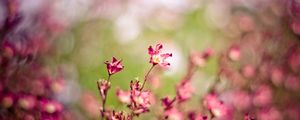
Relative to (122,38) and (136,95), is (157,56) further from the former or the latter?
(122,38)

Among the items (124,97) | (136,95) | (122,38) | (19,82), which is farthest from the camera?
(122,38)

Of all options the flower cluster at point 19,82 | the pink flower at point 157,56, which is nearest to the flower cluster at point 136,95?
the pink flower at point 157,56

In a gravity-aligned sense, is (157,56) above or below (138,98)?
above

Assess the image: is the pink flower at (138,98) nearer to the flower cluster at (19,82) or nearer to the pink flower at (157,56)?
the pink flower at (157,56)

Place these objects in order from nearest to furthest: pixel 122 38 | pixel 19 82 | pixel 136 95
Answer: pixel 136 95, pixel 19 82, pixel 122 38

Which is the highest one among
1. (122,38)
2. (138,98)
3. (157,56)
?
(122,38)

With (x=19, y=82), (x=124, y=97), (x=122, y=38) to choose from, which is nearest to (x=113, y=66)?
(x=124, y=97)

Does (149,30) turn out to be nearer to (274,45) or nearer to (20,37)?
(274,45)

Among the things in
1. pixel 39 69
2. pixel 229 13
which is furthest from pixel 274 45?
pixel 229 13

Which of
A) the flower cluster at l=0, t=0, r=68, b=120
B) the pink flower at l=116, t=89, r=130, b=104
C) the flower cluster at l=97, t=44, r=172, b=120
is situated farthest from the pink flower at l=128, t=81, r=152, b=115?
the flower cluster at l=0, t=0, r=68, b=120
